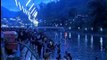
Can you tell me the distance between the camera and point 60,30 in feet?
16.3

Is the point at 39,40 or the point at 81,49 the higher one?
the point at 39,40

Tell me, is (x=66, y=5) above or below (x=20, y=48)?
above

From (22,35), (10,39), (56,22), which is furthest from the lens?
(56,22)

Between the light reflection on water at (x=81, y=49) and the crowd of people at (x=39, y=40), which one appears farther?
the light reflection on water at (x=81, y=49)

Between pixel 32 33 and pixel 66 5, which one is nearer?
pixel 32 33

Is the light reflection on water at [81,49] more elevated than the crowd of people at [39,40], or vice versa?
the crowd of people at [39,40]

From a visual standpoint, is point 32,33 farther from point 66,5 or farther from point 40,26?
point 66,5

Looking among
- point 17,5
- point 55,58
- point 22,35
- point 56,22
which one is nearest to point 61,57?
point 55,58

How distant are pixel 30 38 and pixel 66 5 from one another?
0.72 meters

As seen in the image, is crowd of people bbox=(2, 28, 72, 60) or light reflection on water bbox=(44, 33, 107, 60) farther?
light reflection on water bbox=(44, 33, 107, 60)

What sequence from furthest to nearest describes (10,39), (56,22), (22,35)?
(56,22) → (22,35) → (10,39)

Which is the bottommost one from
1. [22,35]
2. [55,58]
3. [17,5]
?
[55,58]

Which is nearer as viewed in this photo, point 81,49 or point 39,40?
point 39,40

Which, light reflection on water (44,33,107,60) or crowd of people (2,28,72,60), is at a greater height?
crowd of people (2,28,72,60)
